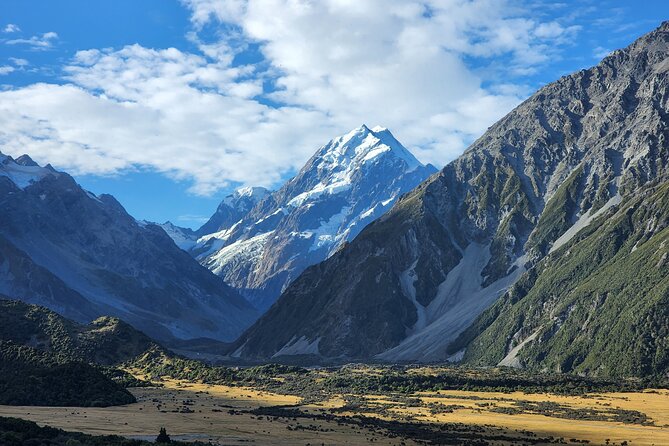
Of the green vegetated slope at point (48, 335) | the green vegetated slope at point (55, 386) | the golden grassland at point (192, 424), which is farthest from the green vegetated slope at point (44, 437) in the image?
the green vegetated slope at point (48, 335)

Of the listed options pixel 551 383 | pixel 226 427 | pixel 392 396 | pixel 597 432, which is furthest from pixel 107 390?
pixel 551 383

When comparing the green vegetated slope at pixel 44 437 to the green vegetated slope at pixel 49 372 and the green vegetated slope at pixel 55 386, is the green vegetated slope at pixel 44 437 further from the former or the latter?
the green vegetated slope at pixel 49 372

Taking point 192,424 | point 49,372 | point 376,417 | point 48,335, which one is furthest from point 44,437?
point 48,335

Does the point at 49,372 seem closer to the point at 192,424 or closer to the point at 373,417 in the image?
the point at 192,424

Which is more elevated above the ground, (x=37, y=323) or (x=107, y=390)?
(x=37, y=323)

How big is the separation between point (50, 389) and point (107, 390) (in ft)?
35.1

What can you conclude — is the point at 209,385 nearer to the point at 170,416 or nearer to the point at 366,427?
the point at 170,416

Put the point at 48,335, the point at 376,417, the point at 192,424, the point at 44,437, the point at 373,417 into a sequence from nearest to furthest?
1. the point at 44,437
2. the point at 192,424
3. the point at 373,417
4. the point at 376,417
5. the point at 48,335

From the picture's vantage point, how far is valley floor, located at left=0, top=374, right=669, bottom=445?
104312 mm

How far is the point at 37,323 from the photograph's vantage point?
194 metres

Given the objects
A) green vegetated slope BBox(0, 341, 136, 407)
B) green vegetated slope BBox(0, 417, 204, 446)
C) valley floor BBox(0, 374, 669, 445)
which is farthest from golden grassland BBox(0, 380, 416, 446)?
green vegetated slope BBox(0, 417, 204, 446)

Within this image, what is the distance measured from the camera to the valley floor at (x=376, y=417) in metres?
104

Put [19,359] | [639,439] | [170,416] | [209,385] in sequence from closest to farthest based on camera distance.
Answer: [639,439], [170,416], [19,359], [209,385]

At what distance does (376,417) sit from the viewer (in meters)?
133
